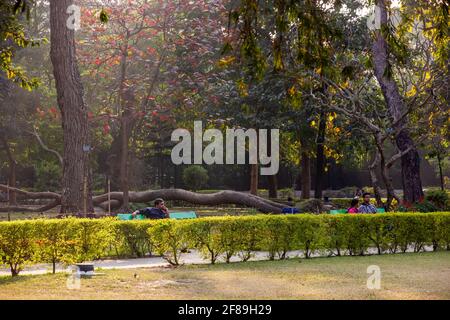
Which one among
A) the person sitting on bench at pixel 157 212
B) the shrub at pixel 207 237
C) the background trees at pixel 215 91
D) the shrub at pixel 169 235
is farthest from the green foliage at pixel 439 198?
the shrub at pixel 169 235

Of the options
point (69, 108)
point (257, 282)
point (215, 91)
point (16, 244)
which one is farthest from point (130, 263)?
point (215, 91)

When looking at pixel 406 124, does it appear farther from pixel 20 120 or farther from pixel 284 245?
pixel 20 120

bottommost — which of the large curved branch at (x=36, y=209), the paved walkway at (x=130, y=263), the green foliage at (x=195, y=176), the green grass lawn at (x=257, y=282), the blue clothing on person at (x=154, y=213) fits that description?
the paved walkway at (x=130, y=263)

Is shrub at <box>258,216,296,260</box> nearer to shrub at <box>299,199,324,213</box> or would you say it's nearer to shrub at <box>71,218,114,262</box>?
shrub at <box>71,218,114,262</box>

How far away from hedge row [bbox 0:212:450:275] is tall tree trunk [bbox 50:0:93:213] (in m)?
4.78

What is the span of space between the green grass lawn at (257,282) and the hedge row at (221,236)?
2.26 feet

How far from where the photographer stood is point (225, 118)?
122 ft

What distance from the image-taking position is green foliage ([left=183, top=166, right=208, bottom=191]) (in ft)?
166

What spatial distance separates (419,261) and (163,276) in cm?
620

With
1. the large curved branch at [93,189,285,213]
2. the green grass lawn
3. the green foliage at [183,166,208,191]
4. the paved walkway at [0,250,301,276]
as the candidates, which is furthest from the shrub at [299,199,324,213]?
the green foliage at [183,166,208,191]

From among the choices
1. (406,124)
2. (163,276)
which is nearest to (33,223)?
(163,276)

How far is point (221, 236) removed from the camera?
16.7 metres

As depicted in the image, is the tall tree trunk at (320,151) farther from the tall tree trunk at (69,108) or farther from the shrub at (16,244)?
the shrub at (16,244)

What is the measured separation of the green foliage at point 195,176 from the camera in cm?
5069
